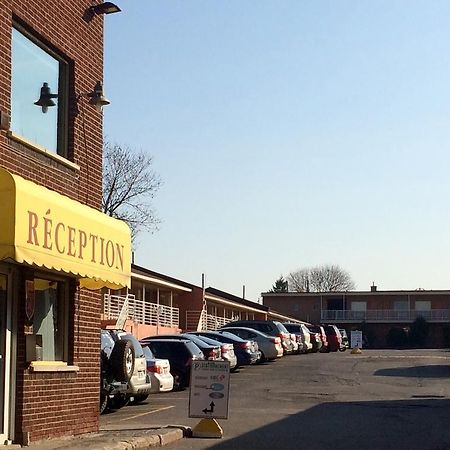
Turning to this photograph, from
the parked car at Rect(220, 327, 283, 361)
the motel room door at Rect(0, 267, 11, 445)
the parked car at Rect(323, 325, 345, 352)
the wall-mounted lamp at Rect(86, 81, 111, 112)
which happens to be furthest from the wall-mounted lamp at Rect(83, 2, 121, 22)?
the parked car at Rect(323, 325, 345, 352)

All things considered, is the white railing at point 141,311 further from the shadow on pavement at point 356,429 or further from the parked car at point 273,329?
the shadow on pavement at point 356,429

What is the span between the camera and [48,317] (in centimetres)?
1398

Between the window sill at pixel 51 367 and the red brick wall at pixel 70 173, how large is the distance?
88 millimetres

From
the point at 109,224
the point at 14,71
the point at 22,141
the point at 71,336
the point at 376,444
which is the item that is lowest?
→ the point at 376,444

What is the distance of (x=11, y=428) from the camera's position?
12648 millimetres

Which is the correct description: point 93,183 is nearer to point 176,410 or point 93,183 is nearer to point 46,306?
point 46,306

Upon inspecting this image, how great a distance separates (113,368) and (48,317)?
3534 mm

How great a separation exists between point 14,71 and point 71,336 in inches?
153

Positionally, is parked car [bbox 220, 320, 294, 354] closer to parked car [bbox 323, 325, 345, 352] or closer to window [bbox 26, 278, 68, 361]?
parked car [bbox 323, 325, 345, 352]

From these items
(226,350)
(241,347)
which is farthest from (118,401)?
(241,347)

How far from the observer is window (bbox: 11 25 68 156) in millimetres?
13188

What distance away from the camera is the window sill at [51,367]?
1308 cm

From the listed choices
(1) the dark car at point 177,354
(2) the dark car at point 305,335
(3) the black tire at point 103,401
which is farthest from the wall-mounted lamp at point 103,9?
(2) the dark car at point 305,335

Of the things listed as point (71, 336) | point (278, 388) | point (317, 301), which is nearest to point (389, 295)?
point (317, 301)
